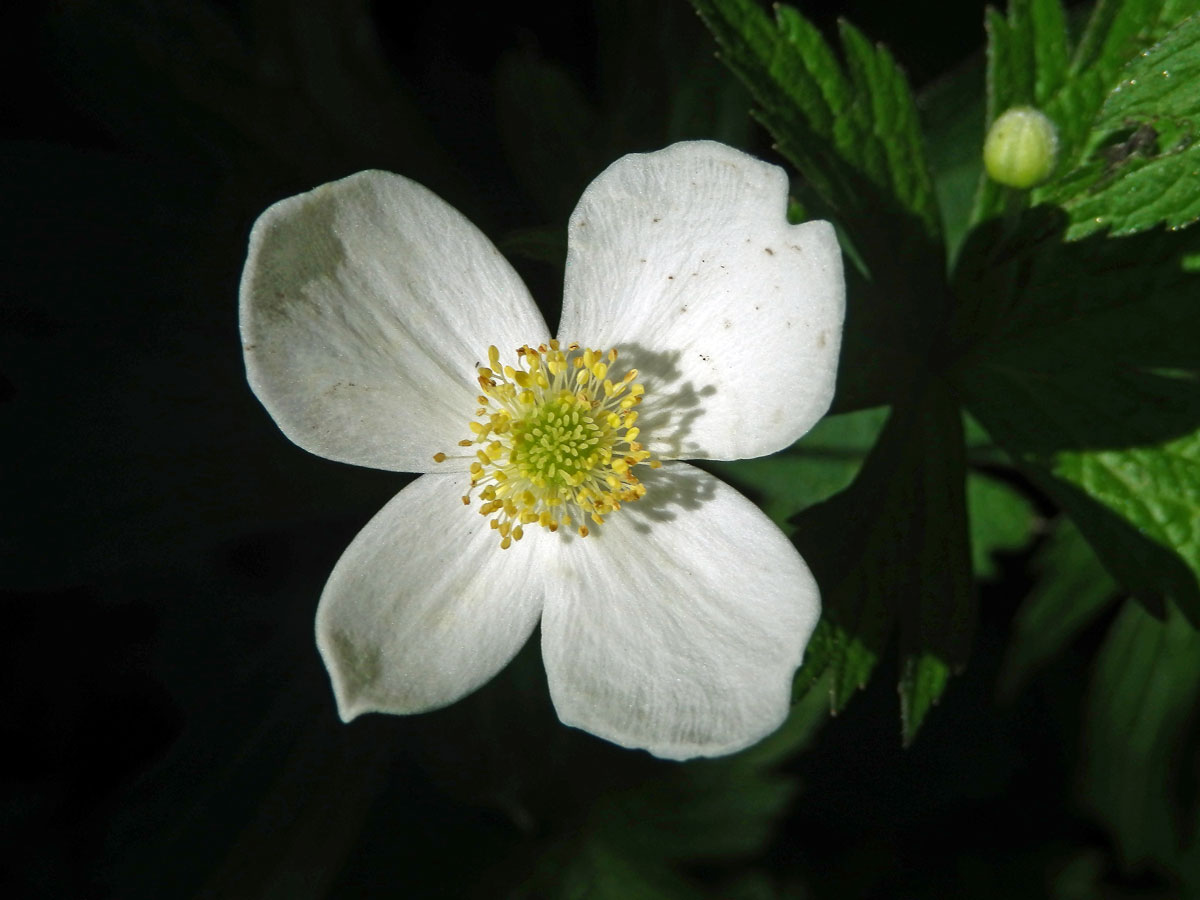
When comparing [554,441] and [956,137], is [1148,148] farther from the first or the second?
Answer: [554,441]

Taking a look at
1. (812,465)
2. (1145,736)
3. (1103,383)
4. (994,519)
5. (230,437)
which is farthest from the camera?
(1145,736)

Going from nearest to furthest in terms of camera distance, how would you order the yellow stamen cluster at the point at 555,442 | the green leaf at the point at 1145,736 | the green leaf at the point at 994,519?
the yellow stamen cluster at the point at 555,442 → the green leaf at the point at 994,519 → the green leaf at the point at 1145,736

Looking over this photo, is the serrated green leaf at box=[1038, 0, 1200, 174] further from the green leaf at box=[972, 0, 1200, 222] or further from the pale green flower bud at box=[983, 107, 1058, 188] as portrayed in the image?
the pale green flower bud at box=[983, 107, 1058, 188]

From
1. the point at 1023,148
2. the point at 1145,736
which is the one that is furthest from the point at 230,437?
the point at 1145,736

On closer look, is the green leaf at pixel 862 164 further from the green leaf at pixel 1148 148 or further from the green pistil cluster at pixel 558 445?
the green pistil cluster at pixel 558 445

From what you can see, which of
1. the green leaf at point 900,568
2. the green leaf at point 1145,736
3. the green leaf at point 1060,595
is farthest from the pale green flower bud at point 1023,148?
the green leaf at point 1145,736
